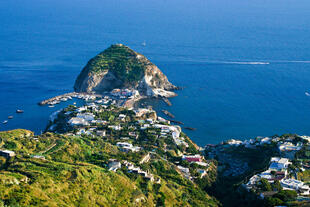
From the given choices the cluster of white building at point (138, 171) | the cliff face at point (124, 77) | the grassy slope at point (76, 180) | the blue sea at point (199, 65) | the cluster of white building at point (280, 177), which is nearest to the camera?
the grassy slope at point (76, 180)

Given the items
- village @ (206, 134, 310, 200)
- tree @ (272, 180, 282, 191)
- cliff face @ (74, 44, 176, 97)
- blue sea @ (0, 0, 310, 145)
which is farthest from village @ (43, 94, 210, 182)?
cliff face @ (74, 44, 176, 97)

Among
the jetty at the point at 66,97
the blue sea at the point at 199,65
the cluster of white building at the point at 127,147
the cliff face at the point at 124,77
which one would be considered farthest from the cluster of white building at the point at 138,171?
the cliff face at the point at 124,77

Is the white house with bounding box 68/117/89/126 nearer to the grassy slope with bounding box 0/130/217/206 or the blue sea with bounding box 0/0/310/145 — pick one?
the blue sea with bounding box 0/0/310/145

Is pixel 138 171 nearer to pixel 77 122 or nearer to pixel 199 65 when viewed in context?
pixel 77 122

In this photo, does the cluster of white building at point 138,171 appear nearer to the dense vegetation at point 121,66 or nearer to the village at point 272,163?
the village at point 272,163

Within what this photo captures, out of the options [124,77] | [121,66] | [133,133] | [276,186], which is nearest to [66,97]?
[124,77]

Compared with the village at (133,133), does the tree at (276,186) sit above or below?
above

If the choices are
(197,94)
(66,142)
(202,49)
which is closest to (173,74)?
(197,94)
